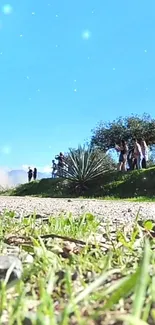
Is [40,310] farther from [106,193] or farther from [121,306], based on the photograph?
[106,193]

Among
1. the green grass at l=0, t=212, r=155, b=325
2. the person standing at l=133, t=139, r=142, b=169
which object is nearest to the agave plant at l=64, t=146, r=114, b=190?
the person standing at l=133, t=139, r=142, b=169

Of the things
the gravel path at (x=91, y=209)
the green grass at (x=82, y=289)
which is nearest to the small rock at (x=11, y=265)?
the green grass at (x=82, y=289)

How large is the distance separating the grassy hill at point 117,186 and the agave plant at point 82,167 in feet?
1.61

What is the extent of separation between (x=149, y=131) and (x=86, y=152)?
83.3 feet

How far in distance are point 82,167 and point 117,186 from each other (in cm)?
200

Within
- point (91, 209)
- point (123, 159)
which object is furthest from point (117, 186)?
point (91, 209)

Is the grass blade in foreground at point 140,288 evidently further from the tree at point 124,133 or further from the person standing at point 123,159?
the tree at point 124,133

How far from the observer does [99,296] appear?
2.38 ft

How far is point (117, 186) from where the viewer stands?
2408cm

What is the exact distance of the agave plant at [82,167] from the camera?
24.4m

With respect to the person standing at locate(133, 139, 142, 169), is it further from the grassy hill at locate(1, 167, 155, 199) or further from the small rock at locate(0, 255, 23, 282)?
the small rock at locate(0, 255, 23, 282)

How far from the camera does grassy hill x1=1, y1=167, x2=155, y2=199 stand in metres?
23.1

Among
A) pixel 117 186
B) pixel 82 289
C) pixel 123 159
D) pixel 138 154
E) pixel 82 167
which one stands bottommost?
pixel 82 289

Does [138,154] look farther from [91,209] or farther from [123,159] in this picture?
[91,209]
